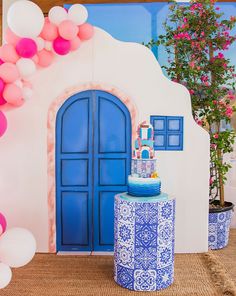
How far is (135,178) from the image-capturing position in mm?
3162

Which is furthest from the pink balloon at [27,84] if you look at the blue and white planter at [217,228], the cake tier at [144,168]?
the blue and white planter at [217,228]

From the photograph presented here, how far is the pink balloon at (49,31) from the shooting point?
3.56 m

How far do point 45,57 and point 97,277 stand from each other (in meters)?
1.98

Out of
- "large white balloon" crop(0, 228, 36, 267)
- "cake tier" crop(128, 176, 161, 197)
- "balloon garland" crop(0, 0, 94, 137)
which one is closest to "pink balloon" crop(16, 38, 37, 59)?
"balloon garland" crop(0, 0, 94, 137)

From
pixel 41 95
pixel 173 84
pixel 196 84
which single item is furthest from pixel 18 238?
pixel 196 84

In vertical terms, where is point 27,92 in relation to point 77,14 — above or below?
below

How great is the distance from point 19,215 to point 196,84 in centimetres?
227

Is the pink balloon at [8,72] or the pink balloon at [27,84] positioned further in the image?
the pink balloon at [27,84]

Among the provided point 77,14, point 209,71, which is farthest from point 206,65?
point 77,14

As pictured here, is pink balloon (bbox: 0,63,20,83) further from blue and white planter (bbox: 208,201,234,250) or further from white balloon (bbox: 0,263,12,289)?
blue and white planter (bbox: 208,201,234,250)

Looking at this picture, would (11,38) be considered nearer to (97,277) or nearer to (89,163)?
(89,163)

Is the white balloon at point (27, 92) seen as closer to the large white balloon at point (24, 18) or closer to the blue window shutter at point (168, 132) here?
the large white balloon at point (24, 18)

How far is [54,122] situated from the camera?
153 inches

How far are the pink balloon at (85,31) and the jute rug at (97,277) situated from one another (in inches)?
80.8
